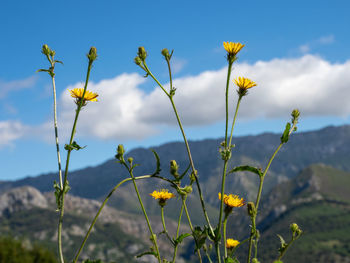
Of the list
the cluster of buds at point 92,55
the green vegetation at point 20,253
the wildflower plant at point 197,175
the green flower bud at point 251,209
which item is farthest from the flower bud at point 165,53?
the green vegetation at point 20,253

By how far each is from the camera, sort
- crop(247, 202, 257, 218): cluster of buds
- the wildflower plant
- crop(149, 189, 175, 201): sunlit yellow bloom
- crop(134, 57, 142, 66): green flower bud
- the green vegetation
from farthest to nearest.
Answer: the green vegetation
crop(149, 189, 175, 201): sunlit yellow bloom
crop(134, 57, 142, 66): green flower bud
crop(247, 202, 257, 218): cluster of buds
the wildflower plant

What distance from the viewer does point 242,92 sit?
3492 mm

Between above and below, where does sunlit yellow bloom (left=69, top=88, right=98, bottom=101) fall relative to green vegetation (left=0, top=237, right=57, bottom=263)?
above

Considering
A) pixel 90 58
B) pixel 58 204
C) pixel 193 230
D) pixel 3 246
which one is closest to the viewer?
pixel 58 204

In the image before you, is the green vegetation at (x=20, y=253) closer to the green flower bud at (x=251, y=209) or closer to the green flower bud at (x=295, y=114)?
the green flower bud at (x=251, y=209)

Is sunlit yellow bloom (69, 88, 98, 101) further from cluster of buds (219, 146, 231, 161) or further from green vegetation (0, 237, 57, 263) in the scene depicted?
green vegetation (0, 237, 57, 263)

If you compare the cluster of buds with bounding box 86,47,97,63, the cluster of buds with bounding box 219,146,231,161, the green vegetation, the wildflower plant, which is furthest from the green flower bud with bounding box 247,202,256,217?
the green vegetation

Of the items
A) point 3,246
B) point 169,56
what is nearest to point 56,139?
point 169,56

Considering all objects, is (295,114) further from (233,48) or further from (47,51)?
(47,51)

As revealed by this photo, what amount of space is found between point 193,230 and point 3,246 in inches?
2586

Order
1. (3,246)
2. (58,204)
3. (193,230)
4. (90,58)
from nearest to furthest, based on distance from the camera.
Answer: (58,204)
(90,58)
(193,230)
(3,246)

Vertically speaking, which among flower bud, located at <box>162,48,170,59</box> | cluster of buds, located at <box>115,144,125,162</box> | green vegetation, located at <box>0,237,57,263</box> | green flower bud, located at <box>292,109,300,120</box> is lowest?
green vegetation, located at <box>0,237,57,263</box>

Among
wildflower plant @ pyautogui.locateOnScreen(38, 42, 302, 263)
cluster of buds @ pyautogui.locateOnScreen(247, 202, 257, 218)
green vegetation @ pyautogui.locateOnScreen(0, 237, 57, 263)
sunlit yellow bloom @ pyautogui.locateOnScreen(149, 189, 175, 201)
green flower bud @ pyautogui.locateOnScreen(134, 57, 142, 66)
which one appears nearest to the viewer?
wildflower plant @ pyautogui.locateOnScreen(38, 42, 302, 263)

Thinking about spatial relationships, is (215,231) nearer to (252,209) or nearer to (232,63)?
(252,209)
